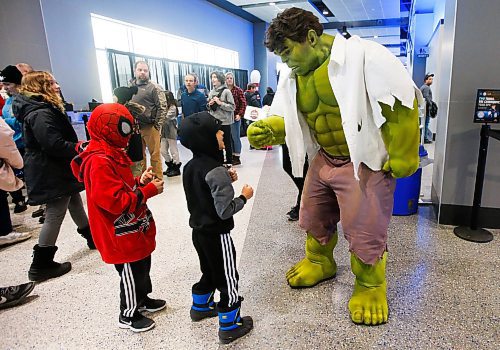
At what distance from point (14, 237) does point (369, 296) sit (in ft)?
8.99

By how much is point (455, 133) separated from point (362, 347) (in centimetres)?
192

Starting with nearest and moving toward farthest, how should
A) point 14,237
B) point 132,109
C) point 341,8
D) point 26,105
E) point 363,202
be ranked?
point 363,202 < point 26,105 < point 14,237 < point 132,109 < point 341,8

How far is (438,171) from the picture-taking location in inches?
117

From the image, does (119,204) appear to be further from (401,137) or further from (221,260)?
(401,137)

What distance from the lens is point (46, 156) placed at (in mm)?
2199

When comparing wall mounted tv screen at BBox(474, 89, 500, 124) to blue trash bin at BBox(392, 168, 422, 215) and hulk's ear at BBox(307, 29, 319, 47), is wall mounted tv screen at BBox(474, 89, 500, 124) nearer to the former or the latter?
blue trash bin at BBox(392, 168, 422, 215)

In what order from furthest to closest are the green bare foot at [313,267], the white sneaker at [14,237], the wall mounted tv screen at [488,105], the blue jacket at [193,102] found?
the blue jacket at [193,102] → the white sneaker at [14,237] → the wall mounted tv screen at [488,105] → the green bare foot at [313,267]

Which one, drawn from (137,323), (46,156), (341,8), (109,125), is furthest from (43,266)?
(341,8)

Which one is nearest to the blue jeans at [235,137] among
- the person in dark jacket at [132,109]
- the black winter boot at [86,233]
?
the person in dark jacket at [132,109]

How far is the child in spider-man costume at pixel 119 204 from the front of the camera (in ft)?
4.68

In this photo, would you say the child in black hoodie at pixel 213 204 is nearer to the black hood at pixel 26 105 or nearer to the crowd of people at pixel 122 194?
the crowd of people at pixel 122 194

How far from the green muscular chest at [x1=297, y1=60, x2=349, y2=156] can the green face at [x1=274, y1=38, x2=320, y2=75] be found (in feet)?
0.13

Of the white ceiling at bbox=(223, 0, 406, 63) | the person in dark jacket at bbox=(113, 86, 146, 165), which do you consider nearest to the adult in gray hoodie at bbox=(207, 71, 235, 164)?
the person in dark jacket at bbox=(113, 86, 146, 165)

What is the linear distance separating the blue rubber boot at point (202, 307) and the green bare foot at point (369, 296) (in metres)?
0.71
